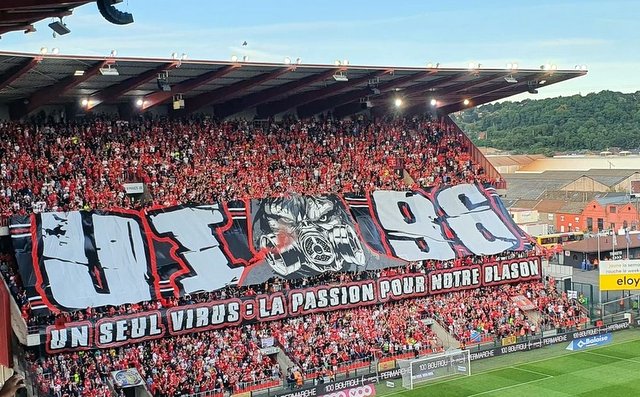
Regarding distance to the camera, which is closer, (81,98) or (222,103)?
(81,98)

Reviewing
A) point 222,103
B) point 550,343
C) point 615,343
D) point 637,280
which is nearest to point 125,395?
point 222,103

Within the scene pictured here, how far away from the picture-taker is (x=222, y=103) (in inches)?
1610

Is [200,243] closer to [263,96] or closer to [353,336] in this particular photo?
Answer: [353,336]

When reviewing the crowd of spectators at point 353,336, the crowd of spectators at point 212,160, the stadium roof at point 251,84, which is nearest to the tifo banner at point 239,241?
the crowd of spectators at point 212,160

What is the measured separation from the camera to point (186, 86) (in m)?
35.5

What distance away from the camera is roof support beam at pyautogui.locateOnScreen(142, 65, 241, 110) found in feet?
111

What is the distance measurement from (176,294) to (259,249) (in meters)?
4.85

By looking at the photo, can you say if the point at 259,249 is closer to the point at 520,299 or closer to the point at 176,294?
the point at 176,294

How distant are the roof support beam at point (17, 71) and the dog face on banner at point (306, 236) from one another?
1225 centimetres

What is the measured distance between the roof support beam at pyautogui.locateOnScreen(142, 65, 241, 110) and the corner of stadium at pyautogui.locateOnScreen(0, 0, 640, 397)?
12 cm

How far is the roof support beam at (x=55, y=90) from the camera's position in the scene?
30.6 meters

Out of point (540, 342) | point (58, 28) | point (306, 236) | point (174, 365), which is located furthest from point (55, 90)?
point (540, 342)

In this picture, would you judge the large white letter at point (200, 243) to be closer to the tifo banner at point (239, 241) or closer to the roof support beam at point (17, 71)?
the tifo banner at point (239, 241)

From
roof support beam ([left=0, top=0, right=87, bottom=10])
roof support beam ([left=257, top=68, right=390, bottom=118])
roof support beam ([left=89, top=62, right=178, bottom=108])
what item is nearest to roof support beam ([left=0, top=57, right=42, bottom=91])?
roof support beam ([left=89, top=62, right=178, bottom=108])
